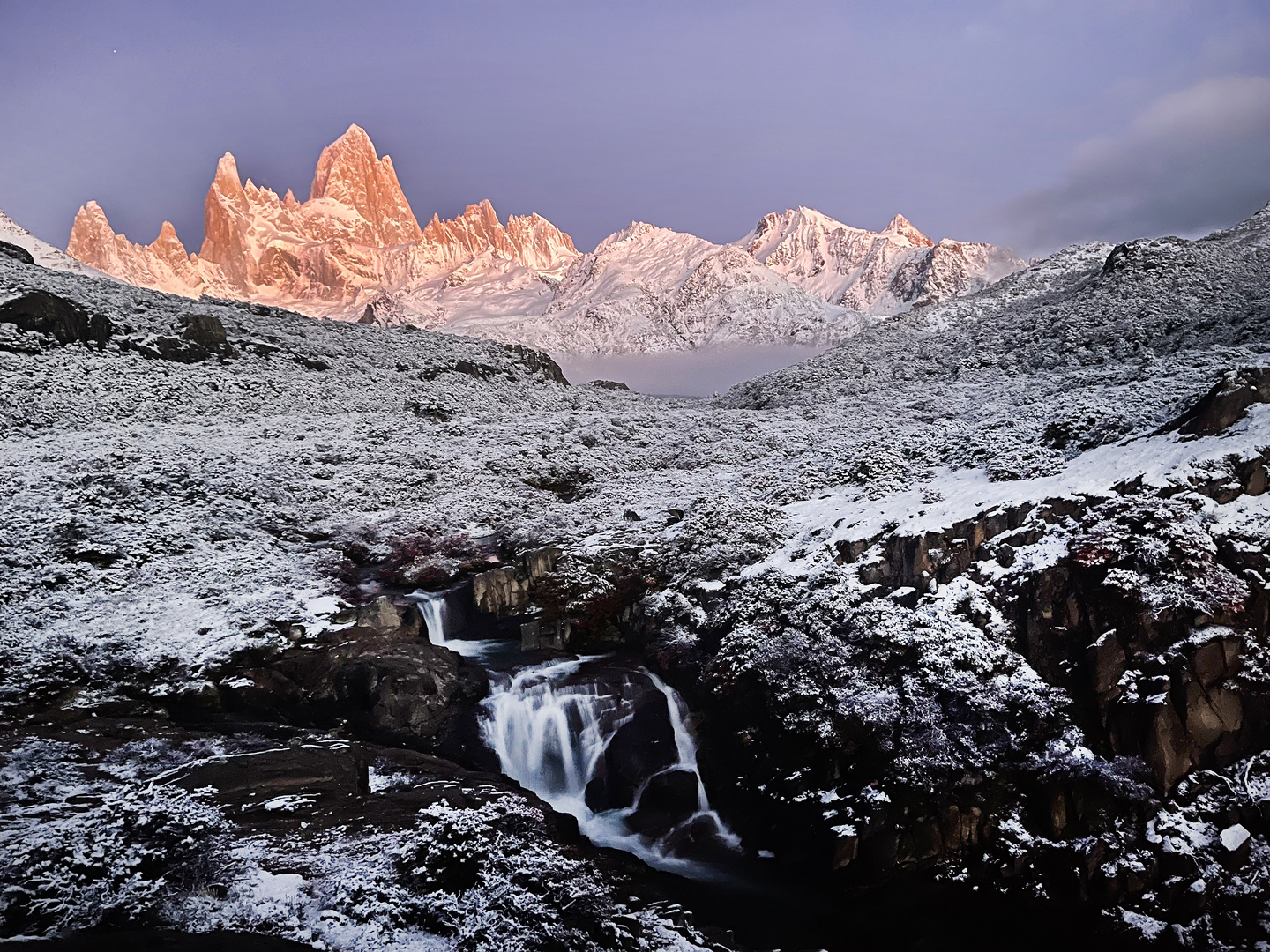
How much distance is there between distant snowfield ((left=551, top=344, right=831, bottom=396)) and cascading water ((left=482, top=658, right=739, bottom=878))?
120 m

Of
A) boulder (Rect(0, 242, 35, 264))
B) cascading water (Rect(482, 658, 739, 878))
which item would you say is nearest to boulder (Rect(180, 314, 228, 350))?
boulder (Rect(0, 242, 35, 264))

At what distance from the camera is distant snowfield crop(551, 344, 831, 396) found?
143875 millimetres

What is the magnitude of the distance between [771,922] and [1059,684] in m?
8.23

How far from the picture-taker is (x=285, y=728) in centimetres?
1847

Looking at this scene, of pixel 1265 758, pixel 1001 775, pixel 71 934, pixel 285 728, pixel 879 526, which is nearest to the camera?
pixel 71 934

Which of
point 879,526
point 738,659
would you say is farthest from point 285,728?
point 879,526

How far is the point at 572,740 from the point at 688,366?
13720 cm

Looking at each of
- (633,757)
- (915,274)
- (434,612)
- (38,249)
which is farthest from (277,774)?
(915,274)

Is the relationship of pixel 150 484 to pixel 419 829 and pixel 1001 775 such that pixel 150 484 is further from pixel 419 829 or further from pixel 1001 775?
pixel 1001 775

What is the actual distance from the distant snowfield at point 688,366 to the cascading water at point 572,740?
120157 millimetres

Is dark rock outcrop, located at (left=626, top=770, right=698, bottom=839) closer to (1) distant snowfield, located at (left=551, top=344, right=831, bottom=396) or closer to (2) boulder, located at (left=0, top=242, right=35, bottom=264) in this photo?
(2) boulder, located at (left=0, top=242, right=35, bottom=264)

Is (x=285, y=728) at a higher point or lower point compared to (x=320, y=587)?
lower

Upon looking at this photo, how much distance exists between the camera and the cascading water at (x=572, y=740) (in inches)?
720

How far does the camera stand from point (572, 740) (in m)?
20.1
